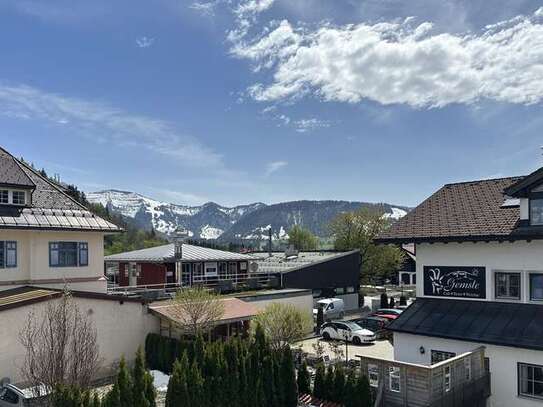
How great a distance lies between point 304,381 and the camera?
59.7ft

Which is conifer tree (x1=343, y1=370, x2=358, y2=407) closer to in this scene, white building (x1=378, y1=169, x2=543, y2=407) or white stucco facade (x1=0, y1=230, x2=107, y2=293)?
white building (x1=378, y1=169, x2=543, y2=407)

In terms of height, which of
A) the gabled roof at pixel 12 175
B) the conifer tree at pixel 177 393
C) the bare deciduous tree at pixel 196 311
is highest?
the gabled roof at pixel 12 175

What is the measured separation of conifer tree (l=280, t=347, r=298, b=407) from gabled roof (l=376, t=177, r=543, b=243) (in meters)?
7.08

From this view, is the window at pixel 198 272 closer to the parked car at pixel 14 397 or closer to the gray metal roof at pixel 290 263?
the gray metal roof at pixel 290 263

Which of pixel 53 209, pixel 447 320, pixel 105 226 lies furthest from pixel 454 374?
pixel 53 209

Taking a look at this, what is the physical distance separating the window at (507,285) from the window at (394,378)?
19.2 feet

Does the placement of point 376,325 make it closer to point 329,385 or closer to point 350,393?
point 329,385

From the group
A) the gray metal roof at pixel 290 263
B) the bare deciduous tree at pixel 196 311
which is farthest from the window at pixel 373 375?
the gray metal roof at pixel 290 263

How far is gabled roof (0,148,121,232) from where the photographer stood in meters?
23.4

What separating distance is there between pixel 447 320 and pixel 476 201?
18.1 feet

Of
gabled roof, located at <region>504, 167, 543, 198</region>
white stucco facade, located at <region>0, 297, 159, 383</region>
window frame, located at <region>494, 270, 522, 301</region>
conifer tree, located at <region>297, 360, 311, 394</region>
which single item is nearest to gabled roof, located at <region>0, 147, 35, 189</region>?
white stucco facade, located at <region>0, 297, 159, 383</region>

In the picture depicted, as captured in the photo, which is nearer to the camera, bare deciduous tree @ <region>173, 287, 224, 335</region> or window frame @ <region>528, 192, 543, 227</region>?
window frame @ <region>528, 192, 543, 227</region>

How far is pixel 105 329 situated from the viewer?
23203 millimetres

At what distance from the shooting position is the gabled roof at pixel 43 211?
23395 millimetres
